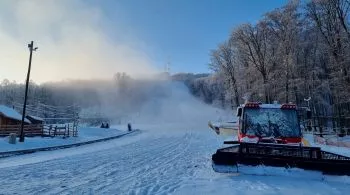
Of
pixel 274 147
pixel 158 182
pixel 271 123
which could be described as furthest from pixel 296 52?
pixel 158 182

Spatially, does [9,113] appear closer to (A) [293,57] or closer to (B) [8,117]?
(B) [8,117]

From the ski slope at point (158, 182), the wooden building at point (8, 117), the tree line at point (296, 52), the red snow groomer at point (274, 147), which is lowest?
the ski slope at point (158, 182)

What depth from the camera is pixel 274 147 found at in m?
11.2

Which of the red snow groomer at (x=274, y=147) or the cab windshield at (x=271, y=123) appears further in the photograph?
the cab windshield at (x=271, y=123)

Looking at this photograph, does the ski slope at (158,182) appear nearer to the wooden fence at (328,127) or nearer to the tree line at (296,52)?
the wooden fence at (328,127)

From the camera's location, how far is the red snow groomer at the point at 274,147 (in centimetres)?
1003

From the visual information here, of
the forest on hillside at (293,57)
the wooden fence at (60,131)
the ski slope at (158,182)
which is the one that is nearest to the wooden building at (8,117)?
the wooden fence at (60,131)

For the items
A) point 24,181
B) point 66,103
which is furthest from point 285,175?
point 66,103

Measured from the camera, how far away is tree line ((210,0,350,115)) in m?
32.5

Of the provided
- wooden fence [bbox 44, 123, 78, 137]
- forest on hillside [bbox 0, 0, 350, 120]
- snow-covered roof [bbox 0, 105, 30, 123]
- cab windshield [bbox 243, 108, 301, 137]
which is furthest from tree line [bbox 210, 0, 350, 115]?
snow-covered roof [bbox 0, 105, 30, 123]

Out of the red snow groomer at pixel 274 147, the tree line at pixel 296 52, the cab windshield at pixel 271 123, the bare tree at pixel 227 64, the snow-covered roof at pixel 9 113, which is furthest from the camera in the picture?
the bare tree at pixel 227 64

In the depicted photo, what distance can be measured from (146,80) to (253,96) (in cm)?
14642

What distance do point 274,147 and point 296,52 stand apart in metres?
33.2

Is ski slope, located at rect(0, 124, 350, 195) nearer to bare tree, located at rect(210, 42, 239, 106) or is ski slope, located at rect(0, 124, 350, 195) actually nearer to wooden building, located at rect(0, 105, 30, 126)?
wooden building, located at rect(0, 105, 30, 126)
